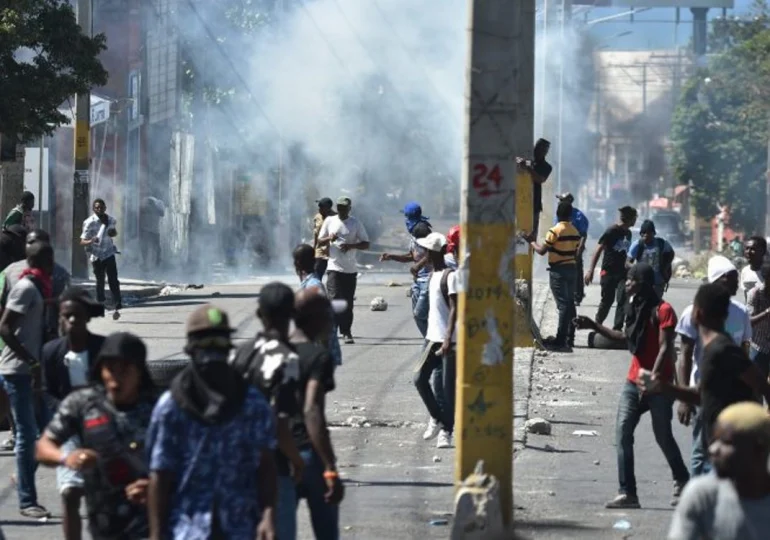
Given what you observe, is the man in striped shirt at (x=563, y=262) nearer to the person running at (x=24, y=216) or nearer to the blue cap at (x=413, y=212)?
the blue cap at (x=413, y=212)

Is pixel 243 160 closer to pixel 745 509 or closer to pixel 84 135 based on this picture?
pixel 84 135

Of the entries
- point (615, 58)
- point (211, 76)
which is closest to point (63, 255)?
point (211, 76)

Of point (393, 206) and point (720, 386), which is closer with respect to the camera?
point (720, 386)

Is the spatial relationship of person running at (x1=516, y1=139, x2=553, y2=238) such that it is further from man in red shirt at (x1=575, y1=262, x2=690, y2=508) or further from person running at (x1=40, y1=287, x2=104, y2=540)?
person running at (x1=40, y1=287, x2=104, y2=540)

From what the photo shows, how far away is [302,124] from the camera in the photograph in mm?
41812

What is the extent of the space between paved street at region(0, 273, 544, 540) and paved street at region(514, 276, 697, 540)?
1.06ft

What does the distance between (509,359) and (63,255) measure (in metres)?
28.8

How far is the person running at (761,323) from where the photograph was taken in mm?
11242

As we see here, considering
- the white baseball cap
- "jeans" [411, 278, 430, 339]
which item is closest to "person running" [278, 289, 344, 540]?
the white baseball cap

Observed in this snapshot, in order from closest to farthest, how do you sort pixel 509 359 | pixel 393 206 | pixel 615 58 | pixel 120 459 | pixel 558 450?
pixel 120 459 < pixel 509 359 < pixel 558 450 < pixel 393 206 < pixel 615 58

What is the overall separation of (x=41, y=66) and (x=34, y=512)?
56.0 feet

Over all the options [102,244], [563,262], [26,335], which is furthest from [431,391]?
[102,244]

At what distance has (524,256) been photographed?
17.2 m

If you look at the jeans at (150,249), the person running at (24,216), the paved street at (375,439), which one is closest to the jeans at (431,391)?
the paved street at (375,439)
